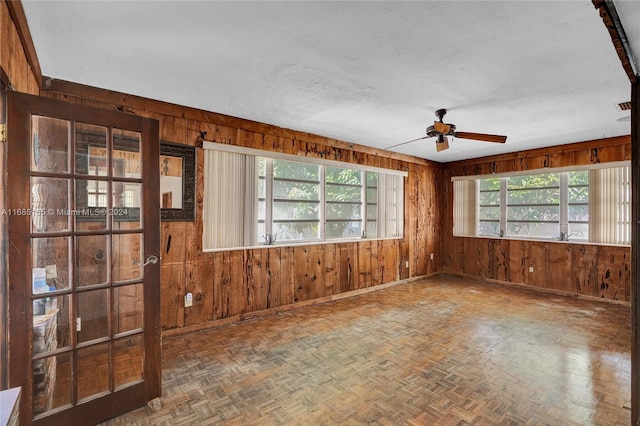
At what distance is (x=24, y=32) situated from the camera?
1.88 metres

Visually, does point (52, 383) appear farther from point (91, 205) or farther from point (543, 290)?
point (543, 290)

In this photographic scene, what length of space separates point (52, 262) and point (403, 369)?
2734mm

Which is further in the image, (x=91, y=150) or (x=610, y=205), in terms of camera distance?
(x=610, y=205)

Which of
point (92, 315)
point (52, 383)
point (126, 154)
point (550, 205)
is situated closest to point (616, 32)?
point (126, 154)

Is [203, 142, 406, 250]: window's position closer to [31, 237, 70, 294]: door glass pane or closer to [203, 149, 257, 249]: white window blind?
[203, 149, 257, 249]: white window blind

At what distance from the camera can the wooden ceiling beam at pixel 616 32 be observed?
1.64 m

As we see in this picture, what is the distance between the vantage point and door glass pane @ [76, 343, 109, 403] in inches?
74.7

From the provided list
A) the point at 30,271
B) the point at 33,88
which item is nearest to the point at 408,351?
the point at 30,271

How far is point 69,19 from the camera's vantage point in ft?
6.13

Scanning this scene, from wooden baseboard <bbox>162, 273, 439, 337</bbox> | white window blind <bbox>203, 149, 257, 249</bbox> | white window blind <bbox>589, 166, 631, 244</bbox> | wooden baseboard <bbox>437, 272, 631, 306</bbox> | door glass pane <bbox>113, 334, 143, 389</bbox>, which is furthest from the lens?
wooden baseboard <bbox>437, 272, 631, 306</bbox>

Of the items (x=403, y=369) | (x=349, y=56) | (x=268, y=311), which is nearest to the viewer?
(x=349, y=56)

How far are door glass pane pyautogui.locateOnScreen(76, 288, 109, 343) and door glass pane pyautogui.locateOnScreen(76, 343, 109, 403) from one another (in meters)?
0.08

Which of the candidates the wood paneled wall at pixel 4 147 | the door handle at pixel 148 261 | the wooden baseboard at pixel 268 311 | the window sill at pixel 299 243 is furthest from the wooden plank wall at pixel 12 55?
the wooden baseboard at pixel 268 311

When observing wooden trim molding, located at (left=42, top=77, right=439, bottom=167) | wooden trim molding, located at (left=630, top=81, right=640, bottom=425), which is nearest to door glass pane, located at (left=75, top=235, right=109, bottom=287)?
wooden trim molding, located at (left=42, top=77, right=439, bottom=167)
